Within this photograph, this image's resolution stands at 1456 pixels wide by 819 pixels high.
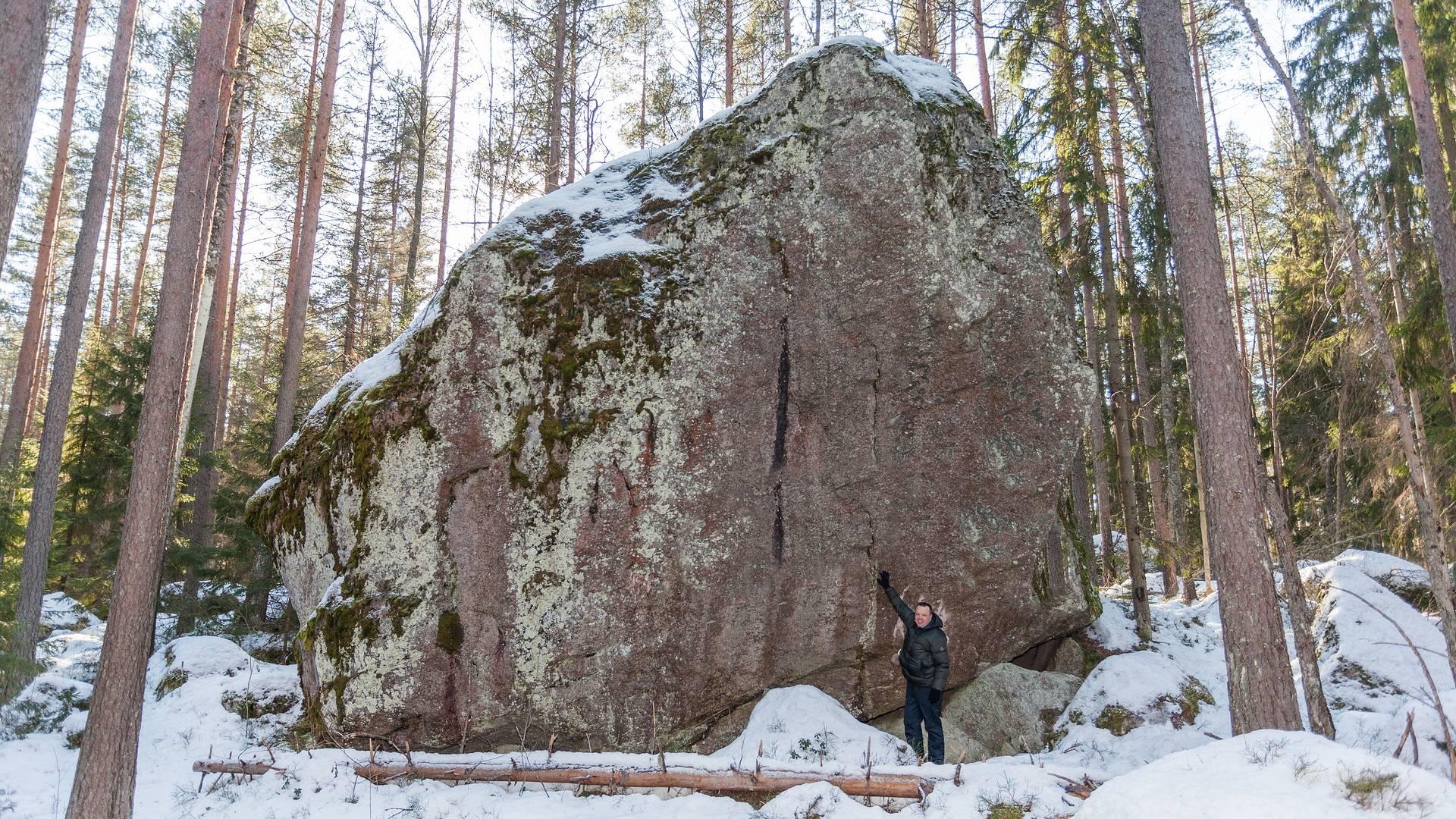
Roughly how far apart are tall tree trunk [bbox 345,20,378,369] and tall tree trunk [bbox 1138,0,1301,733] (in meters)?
17.0

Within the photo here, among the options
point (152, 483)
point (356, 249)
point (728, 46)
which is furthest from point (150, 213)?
point (152, 483)

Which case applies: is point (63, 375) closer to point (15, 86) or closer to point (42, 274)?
point (42, 274)

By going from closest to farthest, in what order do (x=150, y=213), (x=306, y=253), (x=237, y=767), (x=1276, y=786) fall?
(x=1276, y=786) < (x=237, y=767) < (x=306, y=253) < (x=150, y=213)

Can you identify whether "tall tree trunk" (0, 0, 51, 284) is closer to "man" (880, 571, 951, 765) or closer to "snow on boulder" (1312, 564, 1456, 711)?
"man" (880, 571, 951, 765)

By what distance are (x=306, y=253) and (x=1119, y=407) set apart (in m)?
14.8

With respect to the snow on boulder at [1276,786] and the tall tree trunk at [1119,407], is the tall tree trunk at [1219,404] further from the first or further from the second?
the tall tree trunk at [1119,407]

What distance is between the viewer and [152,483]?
6332 mm

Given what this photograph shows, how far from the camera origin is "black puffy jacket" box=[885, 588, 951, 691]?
7566mm

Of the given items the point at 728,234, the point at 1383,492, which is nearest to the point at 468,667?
the point at 728,234

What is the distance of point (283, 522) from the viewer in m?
8.77

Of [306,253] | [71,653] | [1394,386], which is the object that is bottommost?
[71,653]

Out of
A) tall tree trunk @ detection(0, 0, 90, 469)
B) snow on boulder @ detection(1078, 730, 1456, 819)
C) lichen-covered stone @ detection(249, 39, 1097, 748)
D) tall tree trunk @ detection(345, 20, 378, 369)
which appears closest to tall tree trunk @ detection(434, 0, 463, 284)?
tall tree trunk @ detection(345, 20, 378, 369)

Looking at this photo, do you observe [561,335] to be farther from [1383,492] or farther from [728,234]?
[1383,492]

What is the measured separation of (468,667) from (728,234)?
17.5ft
